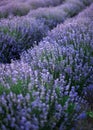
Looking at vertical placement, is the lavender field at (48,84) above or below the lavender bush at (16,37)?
above

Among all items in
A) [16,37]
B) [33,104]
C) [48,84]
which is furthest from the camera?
[16,37]

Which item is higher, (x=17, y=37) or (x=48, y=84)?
(x=48, y=84)

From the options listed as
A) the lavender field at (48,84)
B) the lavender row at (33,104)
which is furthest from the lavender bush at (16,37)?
the lavender row at (33,104)

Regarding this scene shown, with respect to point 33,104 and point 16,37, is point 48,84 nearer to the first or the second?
point 33,104

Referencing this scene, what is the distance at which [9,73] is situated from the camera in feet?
8.50

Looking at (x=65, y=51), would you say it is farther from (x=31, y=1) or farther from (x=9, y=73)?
(x=31, y=1)

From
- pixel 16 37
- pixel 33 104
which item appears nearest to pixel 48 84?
pixel 33 104

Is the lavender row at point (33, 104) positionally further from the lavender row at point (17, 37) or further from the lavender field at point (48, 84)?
the lavender row at point (17, 37)

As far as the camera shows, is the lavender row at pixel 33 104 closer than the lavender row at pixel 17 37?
Yes

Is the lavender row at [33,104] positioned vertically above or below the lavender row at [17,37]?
above

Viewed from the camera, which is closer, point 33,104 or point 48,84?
point 33,104

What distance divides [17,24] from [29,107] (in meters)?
3.46

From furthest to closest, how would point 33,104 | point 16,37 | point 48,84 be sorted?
point 16,37
point 48,84
point 33,104

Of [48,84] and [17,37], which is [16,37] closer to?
[17,37]
